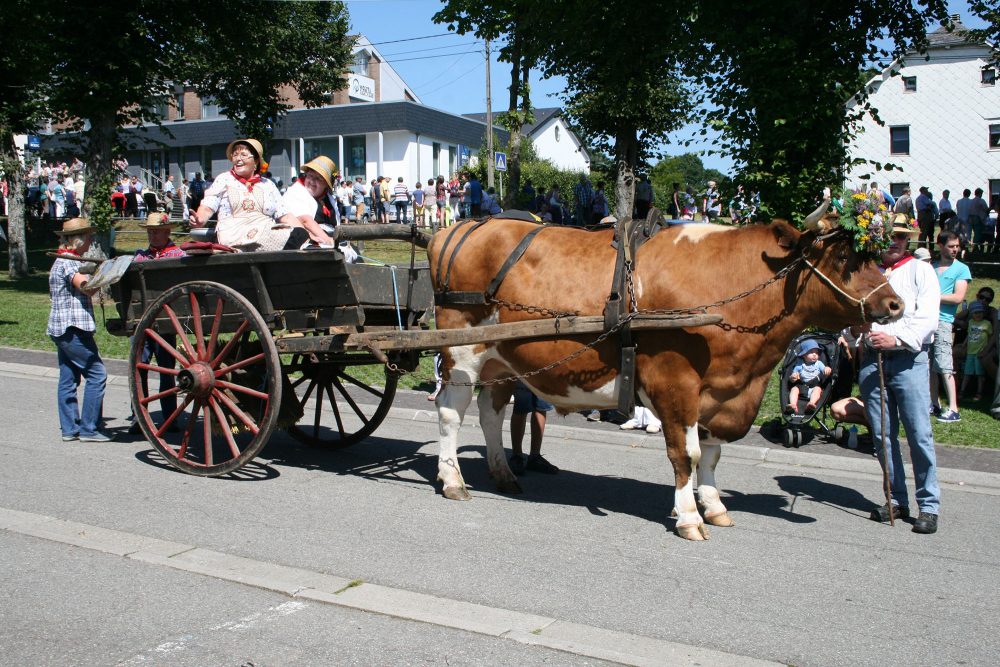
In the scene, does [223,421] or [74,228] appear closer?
[223,421]

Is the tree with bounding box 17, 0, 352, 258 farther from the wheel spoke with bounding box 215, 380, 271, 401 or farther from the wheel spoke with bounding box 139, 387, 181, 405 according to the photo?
the wheel spoke with bounding box 215, 380, 271, 401

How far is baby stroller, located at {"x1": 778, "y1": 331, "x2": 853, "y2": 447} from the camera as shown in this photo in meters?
9.08

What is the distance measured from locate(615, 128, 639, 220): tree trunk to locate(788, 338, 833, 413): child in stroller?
21.4 meters

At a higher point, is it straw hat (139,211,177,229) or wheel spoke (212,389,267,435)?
straw hat (139,211,177,229)

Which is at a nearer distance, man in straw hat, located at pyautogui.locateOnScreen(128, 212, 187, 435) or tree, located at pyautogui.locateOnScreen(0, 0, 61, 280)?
man in straw hat, located at pyautogui.locateOnScreen(128, 212, 187, 435)

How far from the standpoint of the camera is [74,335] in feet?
28.5

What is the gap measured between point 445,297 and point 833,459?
13.0 feet

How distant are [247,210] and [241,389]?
5.99 feet

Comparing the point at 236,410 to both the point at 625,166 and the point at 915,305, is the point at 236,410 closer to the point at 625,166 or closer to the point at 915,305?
the point at 915,305

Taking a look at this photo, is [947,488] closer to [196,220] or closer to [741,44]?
[196,220]

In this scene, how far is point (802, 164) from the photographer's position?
13.6 metres

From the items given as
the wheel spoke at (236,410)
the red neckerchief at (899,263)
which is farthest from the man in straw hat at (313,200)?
the red neckerchief at (899,263)

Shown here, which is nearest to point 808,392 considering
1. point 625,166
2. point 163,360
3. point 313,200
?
point 313,200

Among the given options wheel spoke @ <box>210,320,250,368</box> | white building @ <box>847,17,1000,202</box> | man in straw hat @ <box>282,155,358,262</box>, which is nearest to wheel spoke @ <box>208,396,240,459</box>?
wheel spoke @ <box>210,320,250,368</box>
